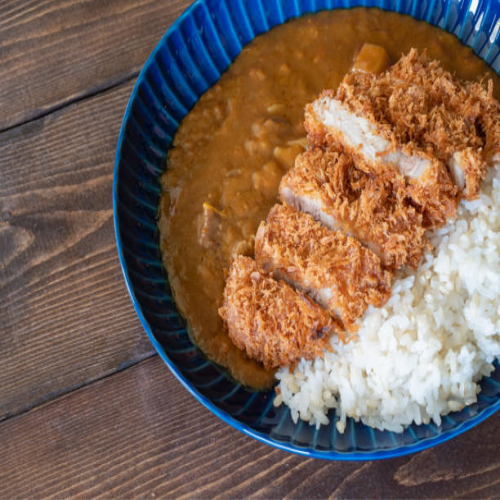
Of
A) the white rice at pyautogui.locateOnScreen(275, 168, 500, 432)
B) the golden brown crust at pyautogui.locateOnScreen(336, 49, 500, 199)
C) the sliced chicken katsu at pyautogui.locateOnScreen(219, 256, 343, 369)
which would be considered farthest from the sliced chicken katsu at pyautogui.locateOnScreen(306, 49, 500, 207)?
the sliced chicken katsu at pyautogui.locateOnScreen(219, 256, 343, 369)

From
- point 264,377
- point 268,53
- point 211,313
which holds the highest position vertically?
point 268,53

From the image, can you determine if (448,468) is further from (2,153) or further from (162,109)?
(2,153)

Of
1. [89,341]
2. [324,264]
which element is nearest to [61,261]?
[89,341]

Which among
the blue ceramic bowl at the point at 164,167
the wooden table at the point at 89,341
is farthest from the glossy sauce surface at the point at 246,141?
the wooden table at the point at 89,341

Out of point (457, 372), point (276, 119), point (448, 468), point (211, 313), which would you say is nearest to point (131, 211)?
point (211, 313)

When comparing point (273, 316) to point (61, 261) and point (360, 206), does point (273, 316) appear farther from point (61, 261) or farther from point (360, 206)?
point (61, 261)

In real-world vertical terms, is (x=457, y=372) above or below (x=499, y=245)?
below
